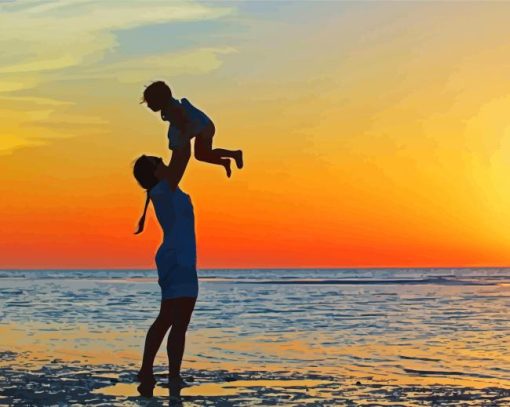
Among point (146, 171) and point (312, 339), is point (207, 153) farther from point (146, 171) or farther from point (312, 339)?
point (312, 339)

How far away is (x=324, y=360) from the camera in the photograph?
447 inches

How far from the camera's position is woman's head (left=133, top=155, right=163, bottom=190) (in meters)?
7.73

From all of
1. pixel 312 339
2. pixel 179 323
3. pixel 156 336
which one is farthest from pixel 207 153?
pixel 312 339

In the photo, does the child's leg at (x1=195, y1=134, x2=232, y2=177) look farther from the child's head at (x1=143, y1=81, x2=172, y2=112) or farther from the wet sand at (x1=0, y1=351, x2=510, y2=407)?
the wet sand at (x1=0, y1=351, x2=510, y2=407)

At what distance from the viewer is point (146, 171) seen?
7.78 metres

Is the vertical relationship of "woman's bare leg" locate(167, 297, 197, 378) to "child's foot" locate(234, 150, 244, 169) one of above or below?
below

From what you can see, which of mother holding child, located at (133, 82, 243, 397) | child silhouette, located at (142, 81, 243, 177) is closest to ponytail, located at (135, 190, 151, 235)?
mother holding child, located at (133, 82, 243, 397)

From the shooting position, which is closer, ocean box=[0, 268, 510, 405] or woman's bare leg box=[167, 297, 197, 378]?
Answer: woman's bare leg box=[167, 297, 197, 378]

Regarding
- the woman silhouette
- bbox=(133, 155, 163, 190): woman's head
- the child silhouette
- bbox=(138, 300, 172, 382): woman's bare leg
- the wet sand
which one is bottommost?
the wet sand

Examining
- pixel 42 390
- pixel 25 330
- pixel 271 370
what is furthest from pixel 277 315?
pixel 42 390

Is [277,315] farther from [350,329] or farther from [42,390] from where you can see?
[42,390]

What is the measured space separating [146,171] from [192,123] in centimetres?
66

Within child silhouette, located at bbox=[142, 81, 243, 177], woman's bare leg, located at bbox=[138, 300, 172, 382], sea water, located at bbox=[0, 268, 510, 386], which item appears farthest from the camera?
sea water, located at bbox=[0, 268, 510, 386]

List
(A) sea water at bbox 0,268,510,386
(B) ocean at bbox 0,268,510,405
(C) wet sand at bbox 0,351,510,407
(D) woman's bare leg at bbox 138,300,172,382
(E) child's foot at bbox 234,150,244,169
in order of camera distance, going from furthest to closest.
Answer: (A) sea water at bbox 0,268,510,386 → (B) ocean at bbox 0,268,510,405 → (D) woman's bare leg at bbox 138,300,172,382 → (C) wet sand at bbox 0,351,510,407 → (E) child's foot at bbox 234,150,244,169
